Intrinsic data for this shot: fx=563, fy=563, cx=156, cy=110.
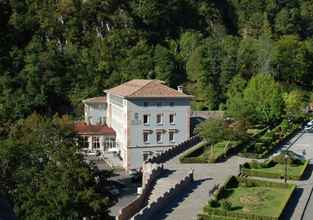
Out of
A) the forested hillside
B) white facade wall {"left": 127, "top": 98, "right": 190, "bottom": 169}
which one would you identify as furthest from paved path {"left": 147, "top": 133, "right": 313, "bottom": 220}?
the forested hillside

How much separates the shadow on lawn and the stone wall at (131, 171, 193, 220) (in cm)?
524

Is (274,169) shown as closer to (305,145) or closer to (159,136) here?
(305,145)

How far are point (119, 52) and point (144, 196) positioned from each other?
53.2 meters

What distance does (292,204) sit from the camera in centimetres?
2600

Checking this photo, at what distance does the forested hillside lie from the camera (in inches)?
2778

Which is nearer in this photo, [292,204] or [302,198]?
[292,204]

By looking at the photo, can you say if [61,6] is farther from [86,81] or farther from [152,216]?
[152,216]

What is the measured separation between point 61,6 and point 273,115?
40899 mm

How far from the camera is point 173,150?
39531 mm

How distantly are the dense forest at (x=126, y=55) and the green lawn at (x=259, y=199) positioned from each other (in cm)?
2905

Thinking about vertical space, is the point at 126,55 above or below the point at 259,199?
above

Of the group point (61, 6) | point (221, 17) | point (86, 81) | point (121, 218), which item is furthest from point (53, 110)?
point (121, 218)

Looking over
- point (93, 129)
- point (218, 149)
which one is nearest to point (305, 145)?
point (218, 149)

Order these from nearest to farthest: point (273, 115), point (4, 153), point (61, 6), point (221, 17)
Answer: point (4, 153)
point (273, 115)
point (61, 6)
point (221, 17)
